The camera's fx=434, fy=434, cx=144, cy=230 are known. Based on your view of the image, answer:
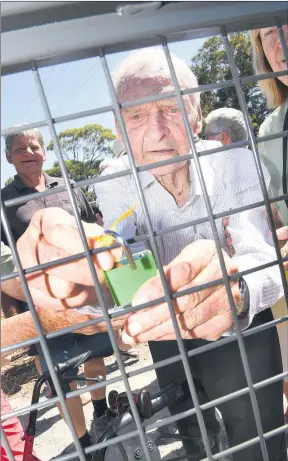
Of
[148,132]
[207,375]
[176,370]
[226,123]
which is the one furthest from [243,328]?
[226,123]

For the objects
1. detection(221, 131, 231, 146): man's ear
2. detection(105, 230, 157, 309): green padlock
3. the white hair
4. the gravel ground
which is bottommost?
the gravel ground

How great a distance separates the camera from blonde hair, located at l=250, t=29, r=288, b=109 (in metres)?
1.20

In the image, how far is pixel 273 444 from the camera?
3.79 ft

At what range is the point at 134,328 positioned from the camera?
67 centimetres

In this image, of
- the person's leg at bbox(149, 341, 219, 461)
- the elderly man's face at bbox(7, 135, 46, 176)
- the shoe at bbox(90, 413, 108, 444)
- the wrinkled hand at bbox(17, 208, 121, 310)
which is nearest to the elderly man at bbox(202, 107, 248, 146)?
the elderly man's face at bbox(7, 135, 46, 176)

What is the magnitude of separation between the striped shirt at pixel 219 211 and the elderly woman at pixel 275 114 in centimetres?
10

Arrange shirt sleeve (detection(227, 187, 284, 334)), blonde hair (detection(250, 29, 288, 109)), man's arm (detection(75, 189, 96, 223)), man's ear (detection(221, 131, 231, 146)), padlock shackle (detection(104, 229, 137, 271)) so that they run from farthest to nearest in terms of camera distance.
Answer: man's ear (detection(221, 131, 231, 146))
man's arm (detection(75, 189, 96, 223))
blonde hair (detection(250, 29, 288, 109))
shirt sleeve (detection(227, 187, 284, 334))
padlock shackle (detection(104, 229, 137, 271))

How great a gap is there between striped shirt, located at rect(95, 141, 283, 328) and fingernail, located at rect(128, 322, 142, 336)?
11.4 inches

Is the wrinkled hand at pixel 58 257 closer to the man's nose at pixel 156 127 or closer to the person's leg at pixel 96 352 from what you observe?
the man's nose at pixel 156 127

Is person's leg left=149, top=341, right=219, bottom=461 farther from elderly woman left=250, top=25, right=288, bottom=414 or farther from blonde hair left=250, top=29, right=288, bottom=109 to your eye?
blonde hair left=250, top=29, right=288, bottom=109

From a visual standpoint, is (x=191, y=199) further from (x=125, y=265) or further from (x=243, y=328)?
(x=125, y=265)

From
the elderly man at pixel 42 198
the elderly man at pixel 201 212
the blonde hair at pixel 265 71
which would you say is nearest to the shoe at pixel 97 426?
the elderly man at pixel 42 198

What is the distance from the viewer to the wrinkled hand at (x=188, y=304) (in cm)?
67

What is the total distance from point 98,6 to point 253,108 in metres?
1.54
